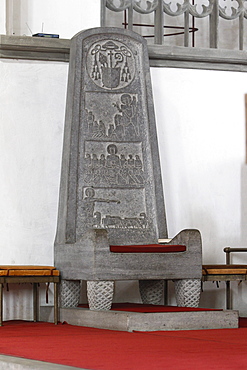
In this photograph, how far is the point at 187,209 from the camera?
8.43m

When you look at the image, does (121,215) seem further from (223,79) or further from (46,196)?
(223,79)

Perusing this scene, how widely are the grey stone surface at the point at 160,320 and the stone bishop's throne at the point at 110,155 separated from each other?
29.4 inches

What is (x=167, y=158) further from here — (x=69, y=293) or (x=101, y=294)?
(x=101, y=294)

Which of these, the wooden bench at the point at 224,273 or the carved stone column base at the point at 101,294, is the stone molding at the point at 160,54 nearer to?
the wooden bench at the point at 224,273

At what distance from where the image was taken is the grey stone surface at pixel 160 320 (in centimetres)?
625

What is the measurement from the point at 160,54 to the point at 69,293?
9.25ft

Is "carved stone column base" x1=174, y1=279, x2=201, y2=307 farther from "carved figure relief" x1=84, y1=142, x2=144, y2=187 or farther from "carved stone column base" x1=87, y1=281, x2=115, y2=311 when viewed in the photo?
"carved figure relief" x1=84, y1=142, x2=144, y2=187

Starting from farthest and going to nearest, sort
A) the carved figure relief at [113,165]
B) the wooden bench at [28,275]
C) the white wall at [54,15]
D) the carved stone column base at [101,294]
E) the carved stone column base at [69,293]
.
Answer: the white wall at [54,15] → the carved figure relief at [113,165] → the carved stone column base at [69,293] → the wooden bench at [28,275] → the carved stone column base at [101,294]

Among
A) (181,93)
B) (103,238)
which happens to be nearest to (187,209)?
(181,93)

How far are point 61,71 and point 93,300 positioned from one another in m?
2.66

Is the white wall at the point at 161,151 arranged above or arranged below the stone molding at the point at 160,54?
below

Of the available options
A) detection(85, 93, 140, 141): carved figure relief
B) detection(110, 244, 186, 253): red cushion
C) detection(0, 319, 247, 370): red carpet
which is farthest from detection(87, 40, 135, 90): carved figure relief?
detection(0, 319, 247, 370): red carpet

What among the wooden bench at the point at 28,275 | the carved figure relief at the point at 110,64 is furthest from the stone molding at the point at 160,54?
the wooden bench at the point at 28,275

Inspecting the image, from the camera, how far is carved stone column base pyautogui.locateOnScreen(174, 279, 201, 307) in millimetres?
7109
